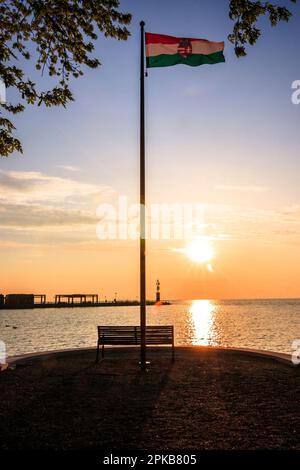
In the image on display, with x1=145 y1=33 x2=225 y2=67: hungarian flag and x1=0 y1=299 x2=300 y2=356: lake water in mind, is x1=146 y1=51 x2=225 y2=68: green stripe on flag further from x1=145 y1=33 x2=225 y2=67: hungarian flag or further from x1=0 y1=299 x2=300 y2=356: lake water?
x1=0 y1=299 x2=300 y2=356: lake water

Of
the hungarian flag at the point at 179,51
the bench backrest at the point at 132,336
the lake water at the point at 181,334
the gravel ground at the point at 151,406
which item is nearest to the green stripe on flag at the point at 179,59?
the hungarian flag at the point at 179,51

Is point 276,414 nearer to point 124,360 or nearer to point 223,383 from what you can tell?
point 223,383

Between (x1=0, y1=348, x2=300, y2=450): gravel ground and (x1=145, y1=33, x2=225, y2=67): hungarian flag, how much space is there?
886cm

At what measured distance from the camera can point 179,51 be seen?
13.4m

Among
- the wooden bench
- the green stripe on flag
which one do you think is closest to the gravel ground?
the wooden bench

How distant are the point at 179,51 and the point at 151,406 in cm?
995

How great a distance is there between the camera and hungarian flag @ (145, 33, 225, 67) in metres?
13.4

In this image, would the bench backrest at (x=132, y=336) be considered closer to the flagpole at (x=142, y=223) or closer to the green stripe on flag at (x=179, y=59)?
the flagpole at (x=142, y=223)

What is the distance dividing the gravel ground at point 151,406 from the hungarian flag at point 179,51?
8861 millimetres

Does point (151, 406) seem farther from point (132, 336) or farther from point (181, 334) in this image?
point (181, 334)

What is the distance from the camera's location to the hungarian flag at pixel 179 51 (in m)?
Answer: 13.4

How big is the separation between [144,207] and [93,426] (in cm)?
691

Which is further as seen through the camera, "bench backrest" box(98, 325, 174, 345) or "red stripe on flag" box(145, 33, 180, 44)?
"bench backrest" box(98, 325, 174, 345)
